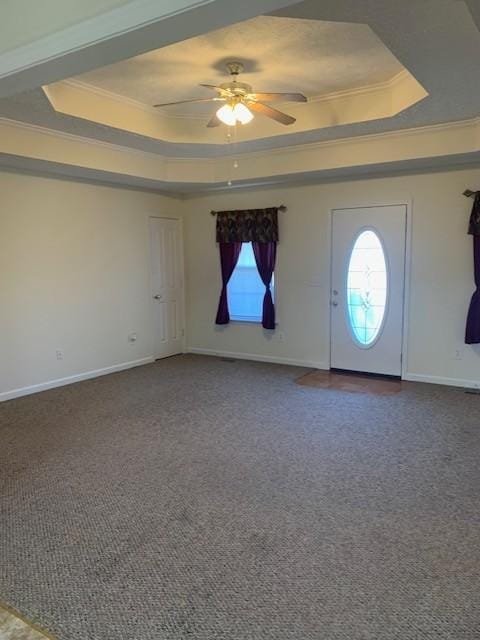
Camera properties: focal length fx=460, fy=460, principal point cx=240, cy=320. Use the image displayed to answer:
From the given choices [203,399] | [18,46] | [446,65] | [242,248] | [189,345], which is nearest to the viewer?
[18,46]

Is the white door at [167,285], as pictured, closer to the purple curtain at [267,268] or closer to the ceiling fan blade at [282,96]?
the purple curtain at [267,268]

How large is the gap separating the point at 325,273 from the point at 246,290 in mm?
1263

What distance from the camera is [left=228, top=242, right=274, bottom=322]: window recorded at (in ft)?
21.7

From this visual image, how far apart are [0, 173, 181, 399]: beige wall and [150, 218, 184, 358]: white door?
0.56 feet

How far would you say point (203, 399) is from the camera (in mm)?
4941

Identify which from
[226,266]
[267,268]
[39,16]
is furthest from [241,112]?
[226,266]

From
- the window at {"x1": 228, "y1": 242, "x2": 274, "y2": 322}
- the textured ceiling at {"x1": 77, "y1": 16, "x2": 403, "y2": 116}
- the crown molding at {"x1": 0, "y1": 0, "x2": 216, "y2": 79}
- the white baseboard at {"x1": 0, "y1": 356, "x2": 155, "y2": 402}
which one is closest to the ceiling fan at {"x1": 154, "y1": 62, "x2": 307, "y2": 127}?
the textured ceiling at {"x1": 77, "y1": 16, "x2": 403, "y2": 116}

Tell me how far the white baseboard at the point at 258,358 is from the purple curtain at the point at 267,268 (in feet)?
1.60

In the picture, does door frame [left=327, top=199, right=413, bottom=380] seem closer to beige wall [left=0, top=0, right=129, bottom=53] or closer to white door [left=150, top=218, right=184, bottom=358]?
white door [left=150, top=218, right=184, bottom=358]

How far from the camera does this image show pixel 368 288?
5746 mm

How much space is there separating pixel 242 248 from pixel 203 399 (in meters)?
2.60

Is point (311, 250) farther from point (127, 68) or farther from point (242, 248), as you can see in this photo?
point (127, 68)

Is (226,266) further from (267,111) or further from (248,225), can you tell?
(267,111)

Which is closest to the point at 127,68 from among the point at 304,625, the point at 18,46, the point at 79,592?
the point at 18,46
